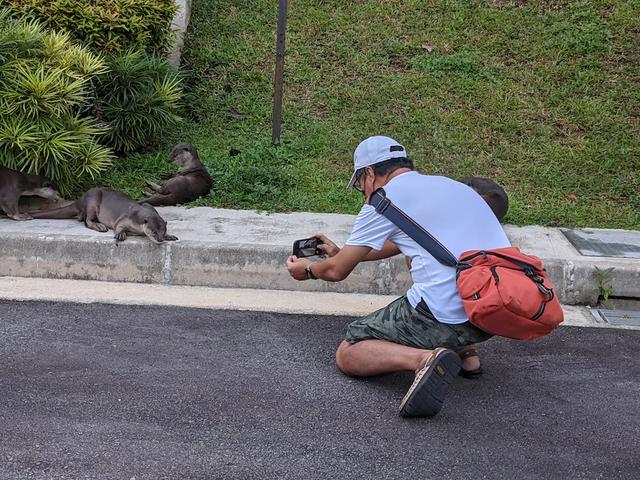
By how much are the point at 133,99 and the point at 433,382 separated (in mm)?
5050

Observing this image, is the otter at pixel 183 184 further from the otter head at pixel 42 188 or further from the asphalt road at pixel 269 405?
the asphalt road at pixel 269 405

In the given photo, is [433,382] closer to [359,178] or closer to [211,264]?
[359,178]

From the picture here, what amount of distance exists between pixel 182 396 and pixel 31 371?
2.75 feet

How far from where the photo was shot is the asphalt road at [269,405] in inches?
153

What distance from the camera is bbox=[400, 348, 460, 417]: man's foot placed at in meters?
4.23

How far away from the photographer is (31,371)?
4.71 meters

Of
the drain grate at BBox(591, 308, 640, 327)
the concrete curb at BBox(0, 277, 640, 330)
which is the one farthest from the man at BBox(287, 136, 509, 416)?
the drain grate at BBox(591, 308, 640, 327)

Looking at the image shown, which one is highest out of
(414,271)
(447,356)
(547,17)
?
(547,17)

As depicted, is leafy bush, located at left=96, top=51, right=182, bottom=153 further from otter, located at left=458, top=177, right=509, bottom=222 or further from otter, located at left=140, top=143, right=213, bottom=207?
otter, located at left=458, top=177, right=509, bottom=222

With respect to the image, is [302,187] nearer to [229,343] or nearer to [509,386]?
[229,343]

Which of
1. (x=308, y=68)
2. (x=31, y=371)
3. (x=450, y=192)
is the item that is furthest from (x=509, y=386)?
(x=308, y=68)

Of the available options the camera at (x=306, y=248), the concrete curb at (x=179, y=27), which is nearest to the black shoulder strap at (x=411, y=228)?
the camera at (x=306, y=248)

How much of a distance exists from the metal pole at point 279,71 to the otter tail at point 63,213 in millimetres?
2301

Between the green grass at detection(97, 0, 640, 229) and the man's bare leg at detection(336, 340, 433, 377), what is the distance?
285 centimetres
